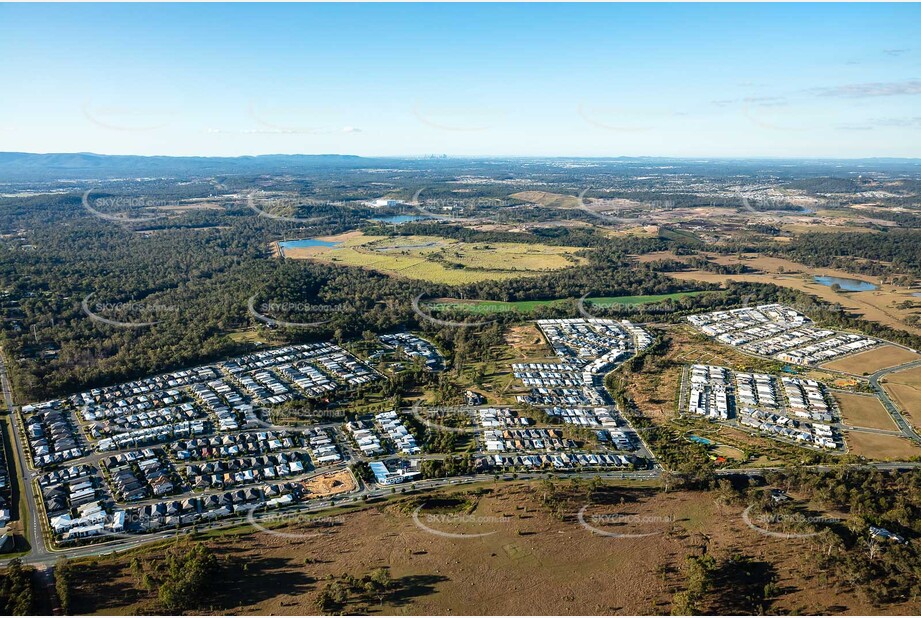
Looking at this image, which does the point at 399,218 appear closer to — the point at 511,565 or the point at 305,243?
the point at 305,243

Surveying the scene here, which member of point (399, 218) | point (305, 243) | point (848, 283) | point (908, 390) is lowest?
point (908, 390)

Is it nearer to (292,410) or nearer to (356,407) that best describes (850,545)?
(356,407)

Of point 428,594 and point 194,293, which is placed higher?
point 194,293

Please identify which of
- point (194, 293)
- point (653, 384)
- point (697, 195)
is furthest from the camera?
point (697, 195)

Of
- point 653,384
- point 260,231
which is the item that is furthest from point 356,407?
point 260,231

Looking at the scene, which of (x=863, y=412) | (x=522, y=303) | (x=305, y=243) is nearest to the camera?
(x=863, y=412)

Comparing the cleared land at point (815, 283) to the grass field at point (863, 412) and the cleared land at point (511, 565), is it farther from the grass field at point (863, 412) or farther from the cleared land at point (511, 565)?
the cleared land at point (511, 565)

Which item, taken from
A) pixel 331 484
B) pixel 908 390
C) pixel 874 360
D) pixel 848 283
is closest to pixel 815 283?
pixel 848 283
